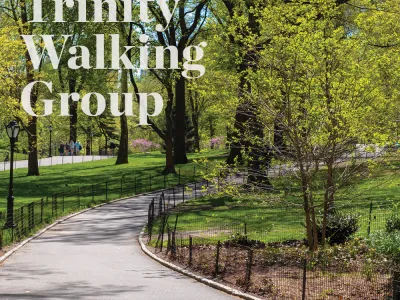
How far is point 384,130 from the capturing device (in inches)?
594

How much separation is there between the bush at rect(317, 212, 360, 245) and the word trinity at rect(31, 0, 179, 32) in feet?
82.6

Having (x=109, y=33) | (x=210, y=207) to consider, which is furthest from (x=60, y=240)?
(x=109, y=33)

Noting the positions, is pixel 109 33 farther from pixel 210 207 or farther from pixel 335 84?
pixel 335 84

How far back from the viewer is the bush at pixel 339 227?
1783cm

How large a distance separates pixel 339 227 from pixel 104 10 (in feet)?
102

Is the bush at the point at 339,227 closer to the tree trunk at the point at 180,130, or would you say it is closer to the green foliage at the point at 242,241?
the green foliage at the point at 242,241

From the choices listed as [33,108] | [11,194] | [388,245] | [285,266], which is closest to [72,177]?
[33,108]

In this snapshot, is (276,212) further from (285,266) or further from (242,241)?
(285,266)

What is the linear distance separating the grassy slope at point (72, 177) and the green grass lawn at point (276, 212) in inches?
402

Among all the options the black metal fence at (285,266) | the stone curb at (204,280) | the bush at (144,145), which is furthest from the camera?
the bush at (144,145)

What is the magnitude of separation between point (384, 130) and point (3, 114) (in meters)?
27.9

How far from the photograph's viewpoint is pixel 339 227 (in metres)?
17.9

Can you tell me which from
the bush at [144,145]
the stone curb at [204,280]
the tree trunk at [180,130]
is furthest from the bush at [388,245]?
the bush at [144,145]

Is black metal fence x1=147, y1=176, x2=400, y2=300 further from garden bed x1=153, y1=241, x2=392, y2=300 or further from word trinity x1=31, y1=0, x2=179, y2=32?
word trinity x1=31, y1=0, x2=179, y2=32
